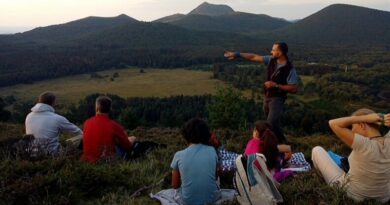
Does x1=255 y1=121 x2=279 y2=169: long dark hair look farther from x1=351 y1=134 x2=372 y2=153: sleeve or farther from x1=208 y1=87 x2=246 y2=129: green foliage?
x1=208 y1=87 x2=246 y2=129: green foliage

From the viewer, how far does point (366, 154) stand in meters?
4.48

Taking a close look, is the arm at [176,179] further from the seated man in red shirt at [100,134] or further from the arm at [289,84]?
the arm at [289,84]

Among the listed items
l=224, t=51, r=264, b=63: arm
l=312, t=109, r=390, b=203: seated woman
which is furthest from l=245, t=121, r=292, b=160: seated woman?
l=224, t=51, r=264, b=63: arm

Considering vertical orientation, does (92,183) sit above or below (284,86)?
below

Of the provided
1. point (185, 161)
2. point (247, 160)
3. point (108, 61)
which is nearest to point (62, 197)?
point (185, 161)

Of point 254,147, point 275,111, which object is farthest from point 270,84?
point 254,147

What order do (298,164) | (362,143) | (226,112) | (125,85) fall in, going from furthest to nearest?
(125,85) → (226,112) → (298,164) → (362,143)

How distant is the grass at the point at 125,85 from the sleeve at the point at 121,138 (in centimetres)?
4811

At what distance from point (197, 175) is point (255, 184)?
0.67 m

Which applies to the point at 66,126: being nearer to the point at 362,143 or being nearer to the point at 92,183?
the point at 92,183

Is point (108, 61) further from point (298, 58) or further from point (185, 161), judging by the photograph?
point (185, 161)

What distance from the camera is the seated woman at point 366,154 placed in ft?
14.5

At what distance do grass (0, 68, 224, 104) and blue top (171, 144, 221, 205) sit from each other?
164 ft

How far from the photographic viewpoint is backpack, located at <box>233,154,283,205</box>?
4539 mm
